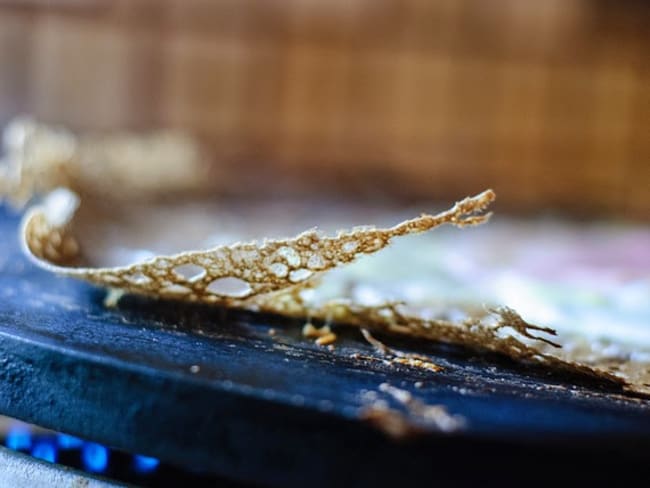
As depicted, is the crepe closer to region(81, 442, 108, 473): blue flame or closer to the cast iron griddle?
the cast iron griddle

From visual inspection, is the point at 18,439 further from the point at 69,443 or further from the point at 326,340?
the point at 326,340

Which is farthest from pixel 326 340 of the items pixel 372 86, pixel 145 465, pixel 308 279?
pixel 372 86

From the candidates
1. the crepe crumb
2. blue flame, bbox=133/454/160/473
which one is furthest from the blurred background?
blue flame, bbox=133/454/160/473

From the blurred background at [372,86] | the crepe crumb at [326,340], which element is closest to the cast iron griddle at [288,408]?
the crepe crumb at [326,340]

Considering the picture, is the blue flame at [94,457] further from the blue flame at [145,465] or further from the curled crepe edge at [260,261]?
the curled crepe edge at [260,261]

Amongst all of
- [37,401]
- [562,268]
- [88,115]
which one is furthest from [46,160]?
[88,115]
